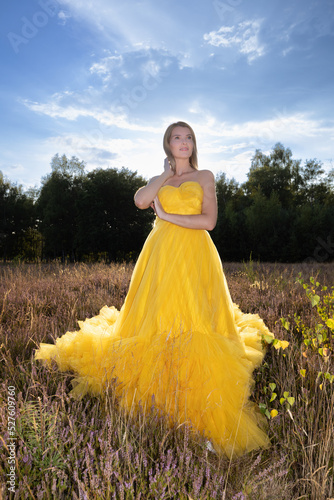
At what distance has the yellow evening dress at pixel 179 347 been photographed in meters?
2.35

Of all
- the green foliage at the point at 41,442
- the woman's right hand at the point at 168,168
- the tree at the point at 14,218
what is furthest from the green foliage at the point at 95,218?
the green foliage at the point at 41,442

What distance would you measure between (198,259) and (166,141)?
131 centimetres

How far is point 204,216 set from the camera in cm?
310

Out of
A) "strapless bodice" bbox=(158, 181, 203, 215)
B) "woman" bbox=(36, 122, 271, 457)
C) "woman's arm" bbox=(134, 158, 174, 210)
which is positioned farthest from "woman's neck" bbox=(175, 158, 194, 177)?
"strapless bodice" bbox=(158, 181, 203, 215)

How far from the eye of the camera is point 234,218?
26.1 m

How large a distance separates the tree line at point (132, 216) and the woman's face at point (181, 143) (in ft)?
71.4

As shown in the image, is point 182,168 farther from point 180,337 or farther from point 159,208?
point 180,337

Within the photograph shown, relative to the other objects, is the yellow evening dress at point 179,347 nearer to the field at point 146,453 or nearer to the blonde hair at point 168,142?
the field at point 146,453

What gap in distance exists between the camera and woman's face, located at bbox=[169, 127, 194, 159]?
11.0ft

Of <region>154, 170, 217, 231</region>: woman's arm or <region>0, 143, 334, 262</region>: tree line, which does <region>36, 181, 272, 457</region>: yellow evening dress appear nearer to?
<region>154, 170, 217, 231</region>: woman's arm


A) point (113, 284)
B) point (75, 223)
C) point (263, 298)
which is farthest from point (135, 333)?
point (75, 223)

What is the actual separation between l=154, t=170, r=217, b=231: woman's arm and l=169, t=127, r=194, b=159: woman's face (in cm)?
38

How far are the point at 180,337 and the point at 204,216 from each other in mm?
1185

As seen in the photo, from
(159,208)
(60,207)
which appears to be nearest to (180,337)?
(159,208)
